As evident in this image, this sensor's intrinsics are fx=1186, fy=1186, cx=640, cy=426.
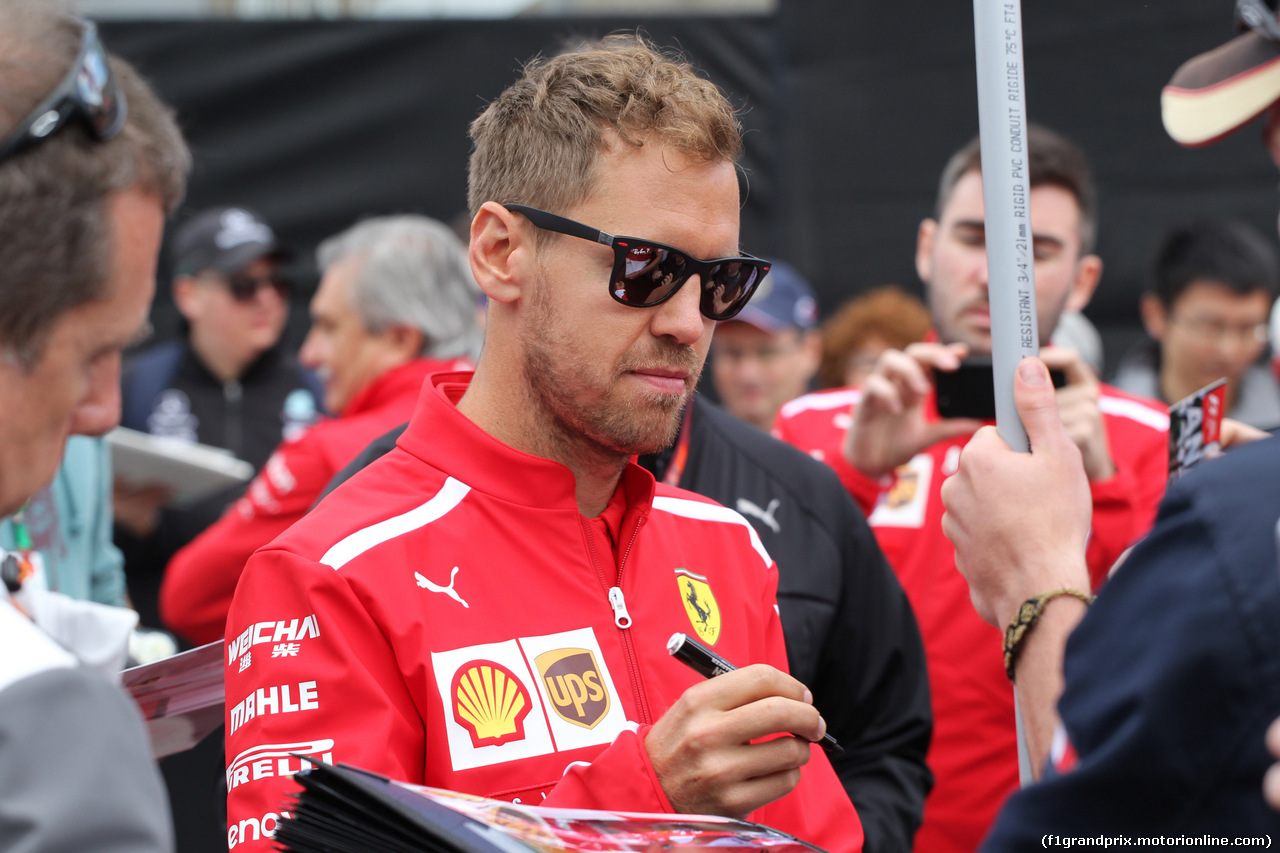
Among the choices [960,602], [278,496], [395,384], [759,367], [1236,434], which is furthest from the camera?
[759,367]

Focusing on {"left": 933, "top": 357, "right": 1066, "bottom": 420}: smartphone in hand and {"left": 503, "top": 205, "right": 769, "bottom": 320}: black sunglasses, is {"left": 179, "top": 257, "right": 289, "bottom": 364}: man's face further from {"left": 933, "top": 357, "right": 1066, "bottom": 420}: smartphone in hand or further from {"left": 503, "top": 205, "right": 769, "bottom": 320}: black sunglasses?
{"left": 503, "top": 205, "right": 769, "bottom": 320}: black sunglasses

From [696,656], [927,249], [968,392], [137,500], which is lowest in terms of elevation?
[696,656]

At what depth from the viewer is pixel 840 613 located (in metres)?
2.46

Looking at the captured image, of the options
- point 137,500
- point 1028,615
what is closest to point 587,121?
point 1028,615

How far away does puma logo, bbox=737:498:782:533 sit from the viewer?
2506 mm

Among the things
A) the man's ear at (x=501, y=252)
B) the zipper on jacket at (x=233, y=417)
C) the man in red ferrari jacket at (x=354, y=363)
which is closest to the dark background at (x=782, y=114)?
the zipper on jacket at (x=233, y=417)

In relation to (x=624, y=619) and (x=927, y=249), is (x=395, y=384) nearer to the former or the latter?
(x=927, y=249)

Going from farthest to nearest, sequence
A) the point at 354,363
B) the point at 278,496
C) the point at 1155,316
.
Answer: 1. the point at 1155,316
2. the point at 354,363
3. the point at 278,496

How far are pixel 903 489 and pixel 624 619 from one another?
1520 mm

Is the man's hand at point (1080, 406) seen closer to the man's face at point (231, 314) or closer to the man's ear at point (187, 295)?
the man's face at point (231, 314)

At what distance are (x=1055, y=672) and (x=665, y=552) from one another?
0.67 metres

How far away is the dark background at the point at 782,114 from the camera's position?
5277 mm

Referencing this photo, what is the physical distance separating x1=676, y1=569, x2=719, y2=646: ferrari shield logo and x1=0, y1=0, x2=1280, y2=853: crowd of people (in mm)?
10

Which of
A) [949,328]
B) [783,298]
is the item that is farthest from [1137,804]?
[783,298]
